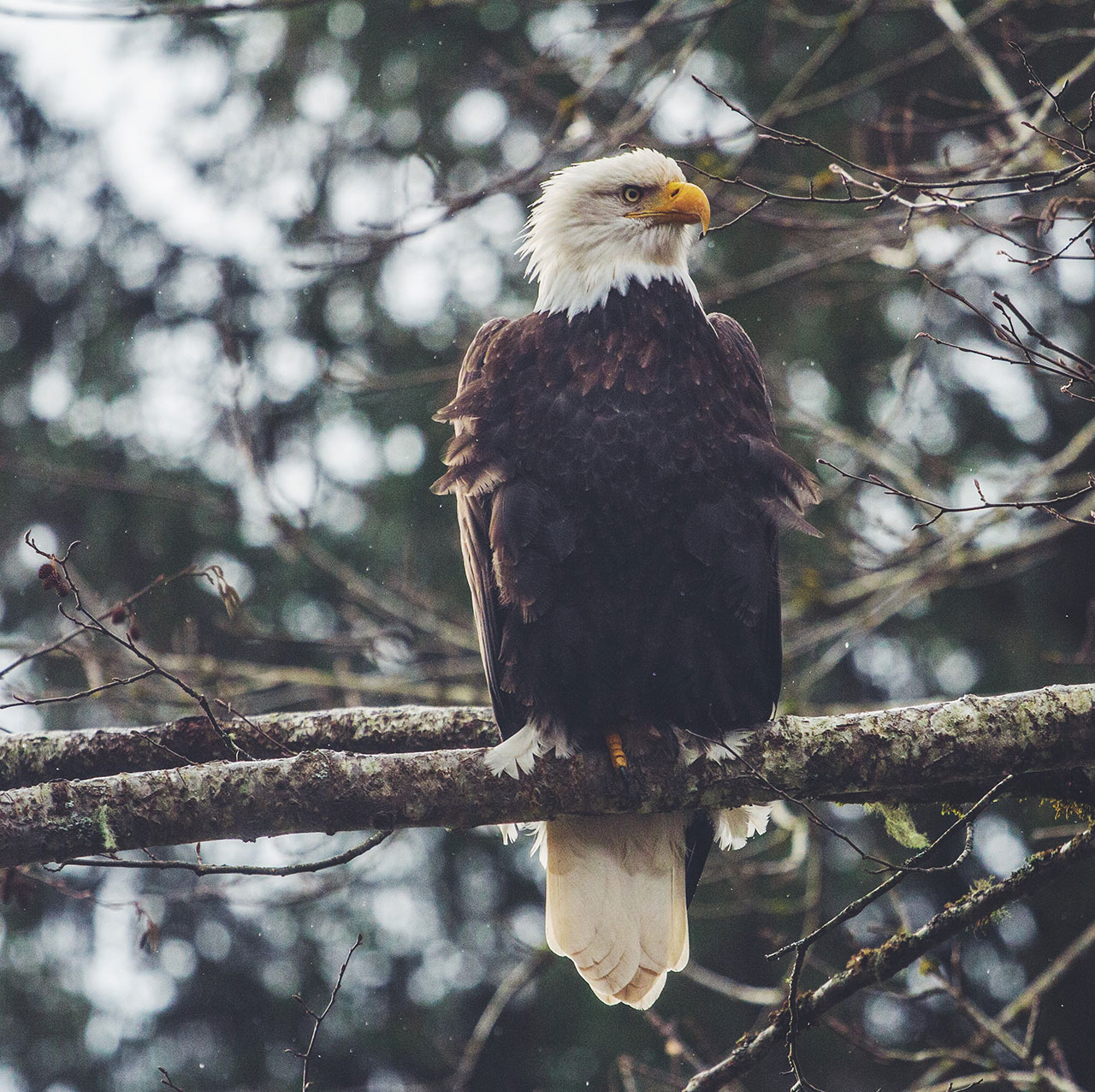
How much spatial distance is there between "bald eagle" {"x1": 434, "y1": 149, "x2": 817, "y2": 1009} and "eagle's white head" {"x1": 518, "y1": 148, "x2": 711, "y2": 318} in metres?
0.02

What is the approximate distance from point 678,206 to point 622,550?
3.52 ft

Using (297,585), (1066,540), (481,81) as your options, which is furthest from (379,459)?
(1066,540)

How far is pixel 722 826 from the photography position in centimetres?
362

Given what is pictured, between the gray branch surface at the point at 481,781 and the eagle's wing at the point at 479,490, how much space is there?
505mm

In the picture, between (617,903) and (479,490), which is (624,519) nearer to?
(479,490)

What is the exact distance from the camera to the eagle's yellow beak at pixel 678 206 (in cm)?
359

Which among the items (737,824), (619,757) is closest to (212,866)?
(619,757)

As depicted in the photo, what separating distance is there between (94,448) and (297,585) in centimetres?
146

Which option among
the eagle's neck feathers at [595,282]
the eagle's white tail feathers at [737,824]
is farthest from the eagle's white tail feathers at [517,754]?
the eagle's neck feathers at [595,282]

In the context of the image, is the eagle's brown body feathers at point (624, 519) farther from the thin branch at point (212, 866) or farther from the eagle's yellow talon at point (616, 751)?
the thin branch at point (212, 866)

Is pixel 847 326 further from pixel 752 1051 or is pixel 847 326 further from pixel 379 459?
pixel 752 1051

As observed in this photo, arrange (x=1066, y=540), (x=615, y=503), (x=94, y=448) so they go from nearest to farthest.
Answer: (x=615, y=503), (x=1066, y=540), (x=94, y=448)

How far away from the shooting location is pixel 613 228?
144 inches

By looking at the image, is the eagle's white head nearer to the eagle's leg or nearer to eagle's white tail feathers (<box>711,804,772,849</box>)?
the eagle's leg
